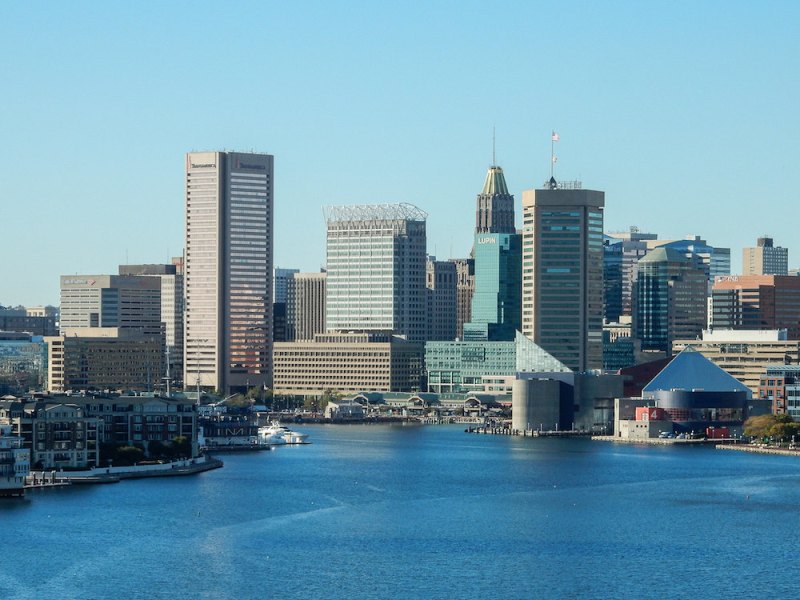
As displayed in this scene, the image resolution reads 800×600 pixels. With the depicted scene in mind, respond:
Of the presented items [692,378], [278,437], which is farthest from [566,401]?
[278,437]

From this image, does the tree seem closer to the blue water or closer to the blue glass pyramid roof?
the blue glass pyramid roof

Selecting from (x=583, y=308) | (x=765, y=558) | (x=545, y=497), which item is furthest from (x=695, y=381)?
(x=765, y=558)

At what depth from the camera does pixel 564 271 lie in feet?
627

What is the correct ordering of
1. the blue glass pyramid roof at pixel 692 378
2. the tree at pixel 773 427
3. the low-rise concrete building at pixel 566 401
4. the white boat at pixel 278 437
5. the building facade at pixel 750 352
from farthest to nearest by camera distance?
the building facade at pixel 750 352
the low-rise concrete building at pixel 566 401
the blue glass pyramid roof at pixel 692 378
the white boat at pixel 278 437
the tree at pixel 773 427

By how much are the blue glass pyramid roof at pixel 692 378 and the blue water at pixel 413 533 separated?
1451 inches

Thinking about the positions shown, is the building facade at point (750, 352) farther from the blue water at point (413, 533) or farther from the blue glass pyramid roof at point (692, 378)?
the blue water at point (413, 533)

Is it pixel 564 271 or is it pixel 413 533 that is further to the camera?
pixel 564 271

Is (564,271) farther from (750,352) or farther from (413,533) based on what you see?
(413,533)

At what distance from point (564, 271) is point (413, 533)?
109519mm

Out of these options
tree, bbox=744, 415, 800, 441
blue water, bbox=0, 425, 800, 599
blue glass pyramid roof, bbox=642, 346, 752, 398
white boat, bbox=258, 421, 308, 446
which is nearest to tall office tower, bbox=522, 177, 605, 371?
blue glass pyramid roof, bbox=642, 346, 752, 398

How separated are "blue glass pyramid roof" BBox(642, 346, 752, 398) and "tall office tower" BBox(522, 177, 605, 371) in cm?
2886

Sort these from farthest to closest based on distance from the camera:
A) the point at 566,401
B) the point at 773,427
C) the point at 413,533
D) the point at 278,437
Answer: the point at 566,401 → the point at 278,437 → the point at 773,427 → the point at 413,533

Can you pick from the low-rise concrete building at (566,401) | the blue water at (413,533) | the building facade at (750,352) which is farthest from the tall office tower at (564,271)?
the blue water at (413,533)

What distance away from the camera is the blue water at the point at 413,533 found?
70375 mm
